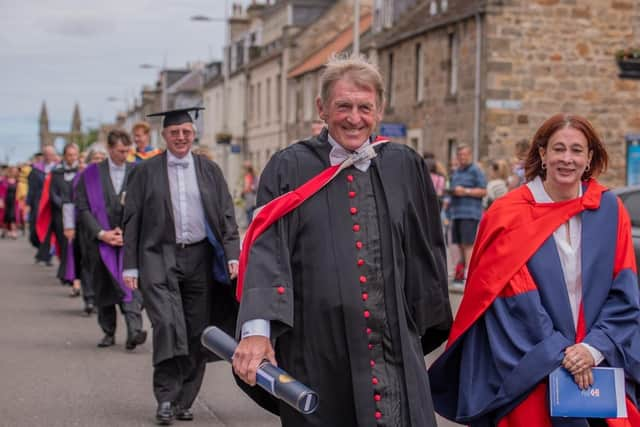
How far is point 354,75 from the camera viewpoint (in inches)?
183

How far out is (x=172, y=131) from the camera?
8.37m

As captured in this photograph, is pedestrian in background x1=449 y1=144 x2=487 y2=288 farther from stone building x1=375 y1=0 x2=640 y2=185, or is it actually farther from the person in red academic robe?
stone building x1=375 y1=0 x2=640 y2=185

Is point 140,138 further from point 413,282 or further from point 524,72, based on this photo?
point 524,72

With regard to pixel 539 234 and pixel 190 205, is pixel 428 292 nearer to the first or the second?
pixel 539 234

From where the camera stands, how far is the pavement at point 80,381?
834cm

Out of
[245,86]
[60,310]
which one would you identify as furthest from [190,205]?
[245,86]

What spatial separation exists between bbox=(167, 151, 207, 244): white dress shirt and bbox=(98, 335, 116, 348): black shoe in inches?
152

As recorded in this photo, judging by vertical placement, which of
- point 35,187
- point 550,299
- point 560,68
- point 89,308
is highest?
point 560,68

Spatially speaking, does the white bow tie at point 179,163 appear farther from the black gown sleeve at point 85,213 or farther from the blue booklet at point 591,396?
the blue booklet at point 591,396

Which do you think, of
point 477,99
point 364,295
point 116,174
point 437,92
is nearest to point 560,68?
point 477,99

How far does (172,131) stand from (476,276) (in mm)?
3670

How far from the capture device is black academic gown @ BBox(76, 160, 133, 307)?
1166 centimetres

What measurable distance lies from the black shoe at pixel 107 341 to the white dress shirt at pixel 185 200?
3866mm

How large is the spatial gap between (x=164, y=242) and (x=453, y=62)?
77.9 feet
